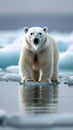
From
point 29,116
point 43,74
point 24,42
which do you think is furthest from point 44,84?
point 29,116

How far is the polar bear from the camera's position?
5.91m

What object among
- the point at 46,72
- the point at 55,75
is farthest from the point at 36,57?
the point at 55,75

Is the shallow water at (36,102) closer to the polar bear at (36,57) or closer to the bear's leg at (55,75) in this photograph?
the polar bear at (36,57)

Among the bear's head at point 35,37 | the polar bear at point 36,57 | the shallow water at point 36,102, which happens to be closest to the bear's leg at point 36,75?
the polar bear at point 36,57

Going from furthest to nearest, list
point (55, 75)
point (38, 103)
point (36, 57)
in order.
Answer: point (55, 75) < point (36, 57) < point (38, 103)

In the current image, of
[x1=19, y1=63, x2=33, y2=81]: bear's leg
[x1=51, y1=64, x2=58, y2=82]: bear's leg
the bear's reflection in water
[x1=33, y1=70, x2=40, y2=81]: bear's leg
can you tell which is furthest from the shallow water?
[x1=51, y1=64, x2=58, y2=82]: bear's leg

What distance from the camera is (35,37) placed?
583 centimetres

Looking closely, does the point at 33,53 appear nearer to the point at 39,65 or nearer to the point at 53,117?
the point at 39,65

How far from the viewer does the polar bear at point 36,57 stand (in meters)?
5.91

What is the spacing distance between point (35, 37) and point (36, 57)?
27 centimetres

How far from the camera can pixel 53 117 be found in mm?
3141

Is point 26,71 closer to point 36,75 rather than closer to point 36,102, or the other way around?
point 36,75

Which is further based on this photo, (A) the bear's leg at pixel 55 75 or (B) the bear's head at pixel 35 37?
(A) the bear's leg at pixel 55 75

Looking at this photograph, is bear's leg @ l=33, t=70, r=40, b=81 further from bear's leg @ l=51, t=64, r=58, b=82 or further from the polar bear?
bear's leg @ l=51, t=64, r=58, b=82
